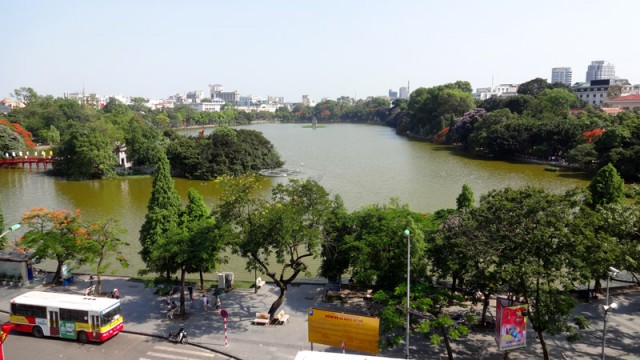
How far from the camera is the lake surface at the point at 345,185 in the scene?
3162 cm

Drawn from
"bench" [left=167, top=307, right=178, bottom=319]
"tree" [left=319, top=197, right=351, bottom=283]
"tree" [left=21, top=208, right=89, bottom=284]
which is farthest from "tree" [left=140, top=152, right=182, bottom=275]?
"tree" [left=319, top=197, right=351, bottom=283]

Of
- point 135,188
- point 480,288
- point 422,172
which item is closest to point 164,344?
point 480,288

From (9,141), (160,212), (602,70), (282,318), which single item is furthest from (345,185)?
(602,70)

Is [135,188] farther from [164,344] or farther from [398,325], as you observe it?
[398,325]

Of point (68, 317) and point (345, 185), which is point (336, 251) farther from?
point (345, 185)

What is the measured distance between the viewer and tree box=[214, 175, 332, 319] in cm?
1479

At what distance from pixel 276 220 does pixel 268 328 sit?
139 inches

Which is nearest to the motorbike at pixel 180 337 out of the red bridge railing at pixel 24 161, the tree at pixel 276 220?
the tree at pixel 276 220

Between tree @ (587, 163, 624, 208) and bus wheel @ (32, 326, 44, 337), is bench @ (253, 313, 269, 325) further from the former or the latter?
tree @ (587, 163, 624, 208)

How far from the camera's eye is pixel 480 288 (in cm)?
1277

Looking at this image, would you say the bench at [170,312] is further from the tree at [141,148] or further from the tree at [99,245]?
the tree at [141,148]

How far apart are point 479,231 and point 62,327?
13.0m

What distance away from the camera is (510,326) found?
1198 centimetres

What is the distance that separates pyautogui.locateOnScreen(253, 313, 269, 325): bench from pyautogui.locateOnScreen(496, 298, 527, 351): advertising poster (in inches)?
282
